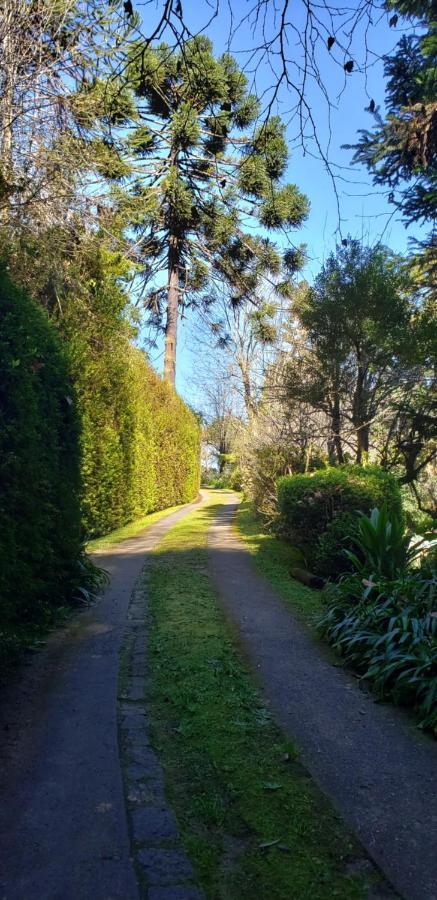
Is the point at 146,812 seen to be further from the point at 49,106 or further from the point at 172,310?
the point at 172,310

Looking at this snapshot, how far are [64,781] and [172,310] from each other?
62.3 feet

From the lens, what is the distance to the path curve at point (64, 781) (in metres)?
1.99

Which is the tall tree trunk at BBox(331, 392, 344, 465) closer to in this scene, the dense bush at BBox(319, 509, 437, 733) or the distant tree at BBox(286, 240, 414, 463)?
the distant tree at BBox(286, 240, 414, 463)

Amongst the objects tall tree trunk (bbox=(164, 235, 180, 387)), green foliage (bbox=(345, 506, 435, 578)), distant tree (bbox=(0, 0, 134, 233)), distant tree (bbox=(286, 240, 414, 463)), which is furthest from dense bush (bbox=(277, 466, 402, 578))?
tall tree trunk (bbox=(164, 235, 180, 387))

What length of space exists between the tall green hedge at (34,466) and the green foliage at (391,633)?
258 cm

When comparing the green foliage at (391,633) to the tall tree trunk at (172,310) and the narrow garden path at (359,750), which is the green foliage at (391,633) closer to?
the narrow garden path at (359,750)

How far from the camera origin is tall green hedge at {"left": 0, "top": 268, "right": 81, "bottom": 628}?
13.4 ft

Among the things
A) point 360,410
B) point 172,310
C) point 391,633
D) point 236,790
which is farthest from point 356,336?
point 172,310

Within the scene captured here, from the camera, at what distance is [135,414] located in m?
13.5

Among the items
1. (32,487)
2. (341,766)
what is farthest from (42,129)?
(341,766)

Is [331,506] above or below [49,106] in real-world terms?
below

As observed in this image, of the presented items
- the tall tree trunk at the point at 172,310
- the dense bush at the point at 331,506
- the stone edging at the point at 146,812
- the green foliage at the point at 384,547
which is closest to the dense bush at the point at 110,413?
the dense bush at the point at 331,506

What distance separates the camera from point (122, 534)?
11859mm

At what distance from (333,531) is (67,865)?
6.31 metres
